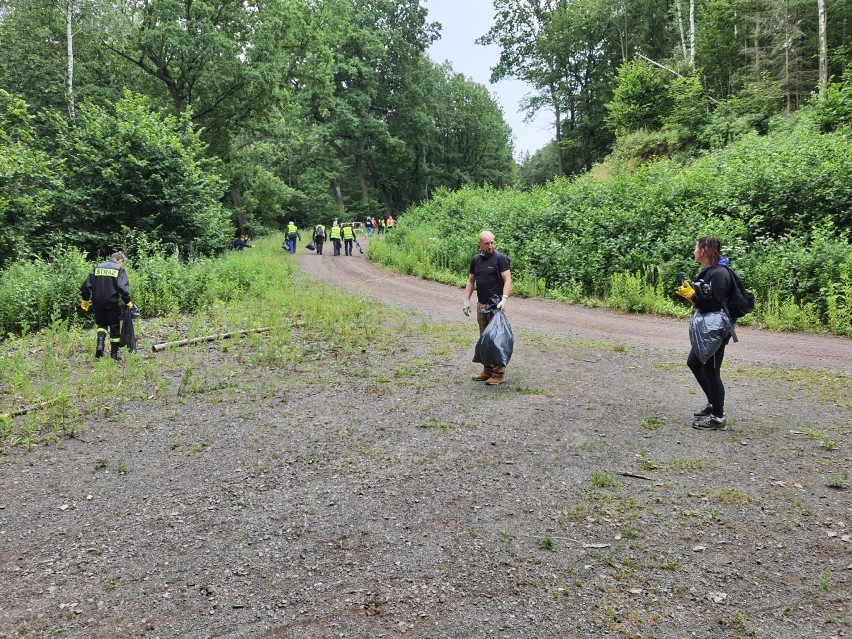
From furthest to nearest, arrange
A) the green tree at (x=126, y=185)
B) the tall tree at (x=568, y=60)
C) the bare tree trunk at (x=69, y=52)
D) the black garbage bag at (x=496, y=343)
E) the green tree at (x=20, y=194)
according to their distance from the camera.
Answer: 1. the tall tree at (x=568, y=60)
2. the bare tree trunk at (x=69, y=52)
3. the green tree at (x=126, y=185)
4. the green tree at (x=20, y=194)
5. the black garbage bag at (x=496, y=343)

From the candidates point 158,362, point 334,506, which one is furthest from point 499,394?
point 158,362

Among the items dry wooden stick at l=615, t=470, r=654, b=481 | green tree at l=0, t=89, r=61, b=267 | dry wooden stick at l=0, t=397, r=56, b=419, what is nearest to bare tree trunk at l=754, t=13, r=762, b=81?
dry wooden stick at l=615, t=470, r=654, b=481

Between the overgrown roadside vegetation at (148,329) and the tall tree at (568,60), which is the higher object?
the tall tree at (568,60)

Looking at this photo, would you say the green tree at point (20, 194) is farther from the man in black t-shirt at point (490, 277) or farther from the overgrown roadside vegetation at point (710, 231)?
the man in black t-shirt at point (490, 277)

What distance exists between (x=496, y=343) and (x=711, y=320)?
8.30 ft

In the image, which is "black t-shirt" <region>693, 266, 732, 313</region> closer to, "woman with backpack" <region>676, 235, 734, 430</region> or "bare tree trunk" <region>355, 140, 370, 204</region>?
"woman with backpack" <region>676, 235, 734, 430</region>

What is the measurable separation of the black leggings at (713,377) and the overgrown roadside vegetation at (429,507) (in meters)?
0.33

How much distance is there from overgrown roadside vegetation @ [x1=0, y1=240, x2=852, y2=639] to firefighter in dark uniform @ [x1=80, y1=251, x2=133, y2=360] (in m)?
1.16

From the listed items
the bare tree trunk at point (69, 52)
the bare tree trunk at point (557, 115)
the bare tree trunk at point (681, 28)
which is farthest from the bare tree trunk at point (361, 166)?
the bare tree trunk at point (69, 52)

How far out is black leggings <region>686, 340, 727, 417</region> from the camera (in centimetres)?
508

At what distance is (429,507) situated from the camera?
403 centimetres

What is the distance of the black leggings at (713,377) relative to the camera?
5082 millimetres

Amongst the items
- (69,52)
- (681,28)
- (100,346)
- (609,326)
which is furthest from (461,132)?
(100,346)

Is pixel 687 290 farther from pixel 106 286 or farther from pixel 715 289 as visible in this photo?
pixel 106 286
